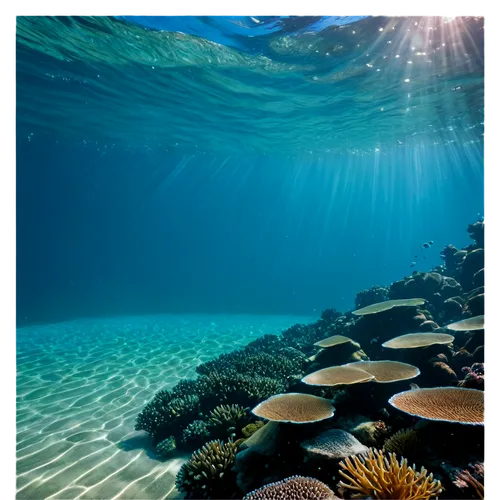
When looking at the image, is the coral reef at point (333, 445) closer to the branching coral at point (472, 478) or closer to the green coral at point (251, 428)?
the branching coral at point (472, 478)

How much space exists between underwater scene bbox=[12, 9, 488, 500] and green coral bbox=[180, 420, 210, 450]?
5 centimetres

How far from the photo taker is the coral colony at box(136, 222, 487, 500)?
2.91m

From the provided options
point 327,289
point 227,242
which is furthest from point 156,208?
point 327,289

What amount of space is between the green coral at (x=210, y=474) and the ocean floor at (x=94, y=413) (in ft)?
1.59

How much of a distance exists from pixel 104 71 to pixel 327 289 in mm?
61502

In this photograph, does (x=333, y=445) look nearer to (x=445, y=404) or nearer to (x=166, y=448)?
(x=445, y=404)

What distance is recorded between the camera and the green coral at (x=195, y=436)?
613cm

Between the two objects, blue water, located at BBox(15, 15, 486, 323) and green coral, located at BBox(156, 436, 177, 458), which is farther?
blue water, located at BBox(15, 15, 486, 323)

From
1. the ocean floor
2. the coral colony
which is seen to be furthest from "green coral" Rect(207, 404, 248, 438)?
the ocean floor

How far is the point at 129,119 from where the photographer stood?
26.5 m

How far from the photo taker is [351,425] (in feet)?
13.8

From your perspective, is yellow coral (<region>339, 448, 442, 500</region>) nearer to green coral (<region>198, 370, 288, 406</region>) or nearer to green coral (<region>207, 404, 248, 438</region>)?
green coral (<region>207, 404, 248, 438</region>)

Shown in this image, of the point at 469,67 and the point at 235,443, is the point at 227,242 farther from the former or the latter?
the point at 235,443

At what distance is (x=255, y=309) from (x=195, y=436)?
1657 inches
